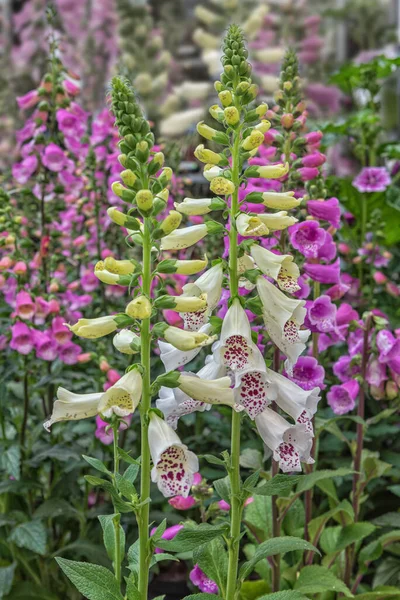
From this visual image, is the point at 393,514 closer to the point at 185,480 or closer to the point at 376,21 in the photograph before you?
the point at 185,480

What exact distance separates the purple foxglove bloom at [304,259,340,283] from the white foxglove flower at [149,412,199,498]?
557 mm

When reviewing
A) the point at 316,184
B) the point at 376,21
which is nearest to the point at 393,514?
the point at 316,184

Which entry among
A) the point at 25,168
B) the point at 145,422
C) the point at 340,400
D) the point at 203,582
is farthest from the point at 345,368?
the point at 25,168

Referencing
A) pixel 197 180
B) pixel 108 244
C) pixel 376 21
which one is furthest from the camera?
pixel 376 21

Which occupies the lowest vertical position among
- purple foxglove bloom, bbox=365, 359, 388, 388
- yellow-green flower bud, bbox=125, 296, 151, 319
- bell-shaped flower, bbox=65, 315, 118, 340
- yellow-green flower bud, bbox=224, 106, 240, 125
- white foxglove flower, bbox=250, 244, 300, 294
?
purple foxglove bloom, bbox=365, 359, 388, 388

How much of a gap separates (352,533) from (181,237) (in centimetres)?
71

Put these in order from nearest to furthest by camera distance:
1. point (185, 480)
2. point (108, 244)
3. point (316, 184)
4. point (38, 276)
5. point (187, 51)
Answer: point (185, 480)
point (316, 184)
point (38, 276)
point (108, 244)
point (187, 51)

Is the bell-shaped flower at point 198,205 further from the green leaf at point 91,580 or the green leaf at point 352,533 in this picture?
the green leaf at point 352,533

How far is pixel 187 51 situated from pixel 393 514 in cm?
607

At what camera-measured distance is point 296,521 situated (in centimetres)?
158

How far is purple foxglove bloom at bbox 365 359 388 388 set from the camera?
4.91ft

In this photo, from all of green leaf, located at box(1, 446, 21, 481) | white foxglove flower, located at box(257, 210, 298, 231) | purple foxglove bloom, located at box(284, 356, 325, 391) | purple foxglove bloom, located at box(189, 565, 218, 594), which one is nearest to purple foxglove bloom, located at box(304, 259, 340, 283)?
purple foxglove bloom, located at box(284, 356, 325, 391)

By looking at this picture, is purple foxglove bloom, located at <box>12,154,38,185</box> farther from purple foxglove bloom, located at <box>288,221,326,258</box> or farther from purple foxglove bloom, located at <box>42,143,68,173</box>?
purple foxglove bloom, located at <box>288,221,326,258</box>

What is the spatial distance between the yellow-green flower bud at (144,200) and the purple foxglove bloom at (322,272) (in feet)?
1.75
